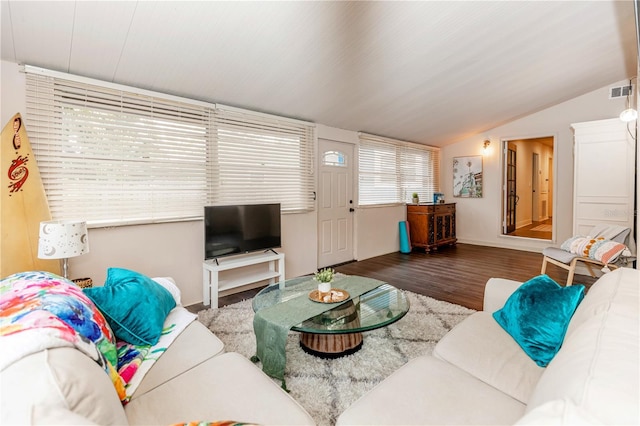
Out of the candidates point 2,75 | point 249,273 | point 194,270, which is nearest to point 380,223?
point 249,273

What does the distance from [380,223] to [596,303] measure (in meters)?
4.47

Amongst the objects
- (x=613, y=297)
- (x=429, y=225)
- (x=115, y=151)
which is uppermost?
(x=115, y=151)

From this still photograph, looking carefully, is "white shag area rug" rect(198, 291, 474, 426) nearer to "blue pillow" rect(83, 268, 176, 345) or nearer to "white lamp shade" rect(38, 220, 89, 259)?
"blue pillow" rect(83, 268, 176, 345)

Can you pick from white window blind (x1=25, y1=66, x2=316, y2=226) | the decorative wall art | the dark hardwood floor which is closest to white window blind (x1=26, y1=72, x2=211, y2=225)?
white window blind (x1=25, y1=66, x2=316, y2=226)

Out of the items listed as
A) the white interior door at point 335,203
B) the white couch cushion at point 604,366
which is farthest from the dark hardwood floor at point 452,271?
the white couch cushion at point 604,366

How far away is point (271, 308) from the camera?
208 centimetres

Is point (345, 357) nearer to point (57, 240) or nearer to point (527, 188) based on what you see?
point (57, 240)

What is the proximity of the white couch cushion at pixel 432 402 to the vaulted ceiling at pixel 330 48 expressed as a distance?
2455mm

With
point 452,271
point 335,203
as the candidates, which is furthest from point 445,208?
point 335,203

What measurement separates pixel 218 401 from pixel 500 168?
661cm

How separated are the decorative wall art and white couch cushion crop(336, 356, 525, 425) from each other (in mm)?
5938

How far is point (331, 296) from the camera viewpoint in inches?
88.3

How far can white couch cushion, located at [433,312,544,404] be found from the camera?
1.26 meters

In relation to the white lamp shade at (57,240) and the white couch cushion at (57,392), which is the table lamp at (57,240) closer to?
the white lamp shade at (57,240)
